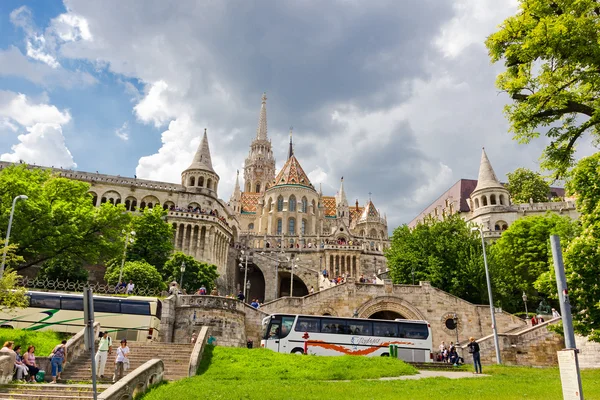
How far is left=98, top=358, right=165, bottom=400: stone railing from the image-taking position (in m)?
11.2

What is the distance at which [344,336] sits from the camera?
23984 mm

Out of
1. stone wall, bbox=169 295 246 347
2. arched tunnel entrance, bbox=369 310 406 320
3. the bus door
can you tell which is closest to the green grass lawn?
stone wall, bbox=169 295 246 347

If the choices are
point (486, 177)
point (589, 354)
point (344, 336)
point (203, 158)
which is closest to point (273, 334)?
point (344, 336)

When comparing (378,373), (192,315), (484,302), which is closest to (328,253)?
(484,302)

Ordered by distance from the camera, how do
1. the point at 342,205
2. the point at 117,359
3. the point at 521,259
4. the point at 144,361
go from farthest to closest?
the point at 342,205, the point at 521,259, the point at 144,361, the point at 117,359

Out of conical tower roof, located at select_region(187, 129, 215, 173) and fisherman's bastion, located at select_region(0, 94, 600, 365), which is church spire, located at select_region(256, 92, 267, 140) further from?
conical tower roof, located at select_region(187, 129, 215, 173)

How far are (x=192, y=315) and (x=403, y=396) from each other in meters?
17.6

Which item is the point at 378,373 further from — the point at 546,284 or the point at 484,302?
the point at 484,302

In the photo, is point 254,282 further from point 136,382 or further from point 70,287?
point 136,382

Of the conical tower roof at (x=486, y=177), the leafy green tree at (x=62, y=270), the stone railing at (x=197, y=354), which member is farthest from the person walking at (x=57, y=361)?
the conical tower roof at (x=486, y=177)

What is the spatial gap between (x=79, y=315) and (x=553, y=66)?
23.5m

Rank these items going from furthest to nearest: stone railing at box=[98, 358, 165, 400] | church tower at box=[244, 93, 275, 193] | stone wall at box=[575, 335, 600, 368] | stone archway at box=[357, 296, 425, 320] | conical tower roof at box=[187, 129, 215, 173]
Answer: church tower at box=[244, 93, 275, 193] → conical tower roof at box=[187, 129, 215, 173] → stone archway at box=[357, 296, 425, 320] → stone wall at box=[575, 335, 600, 368] → stone railing at box=[98, 358, 165, 400]

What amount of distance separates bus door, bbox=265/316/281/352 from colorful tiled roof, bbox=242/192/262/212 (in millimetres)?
68963

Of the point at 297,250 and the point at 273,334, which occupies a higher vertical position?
the point at 297,250
